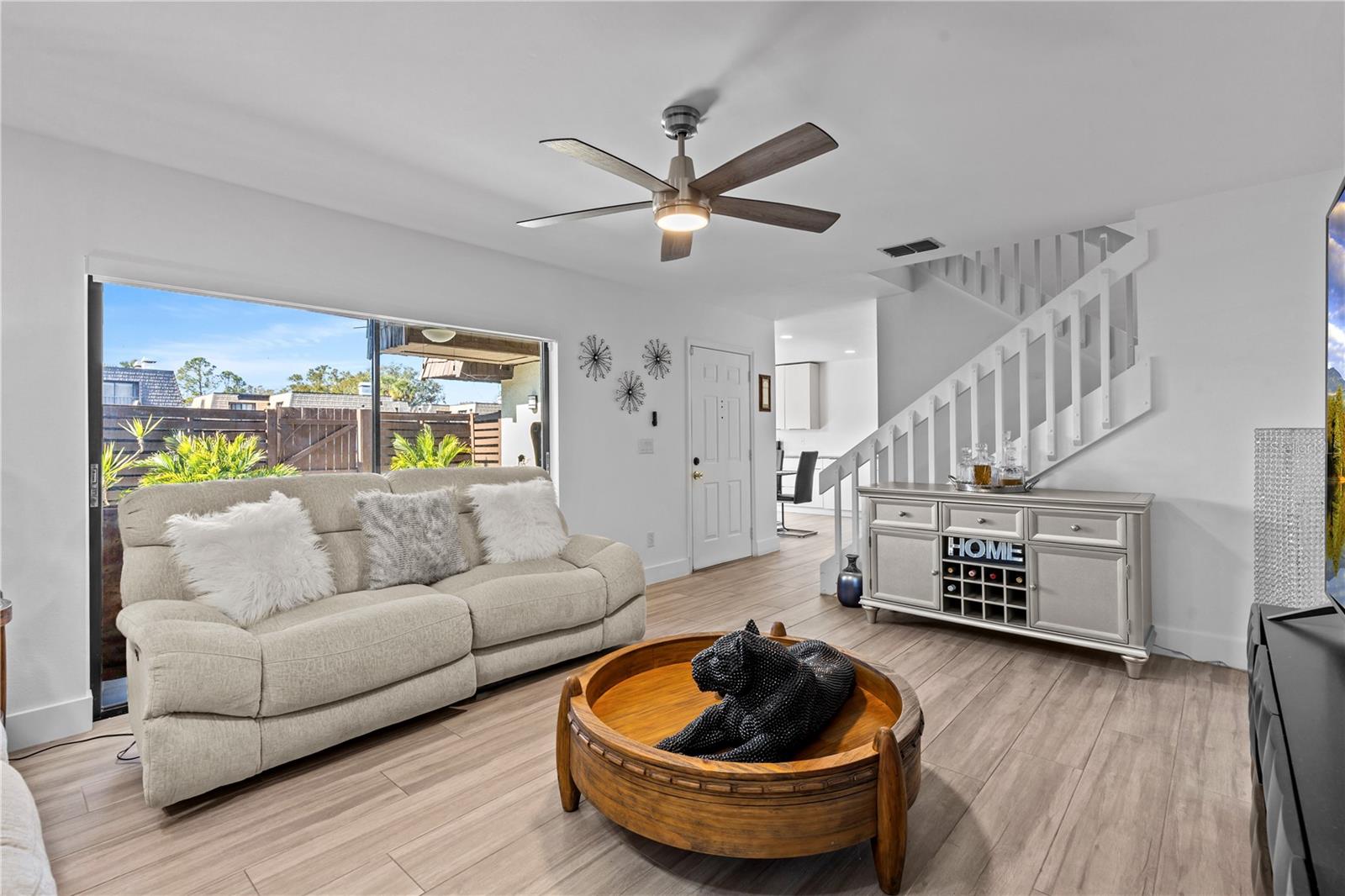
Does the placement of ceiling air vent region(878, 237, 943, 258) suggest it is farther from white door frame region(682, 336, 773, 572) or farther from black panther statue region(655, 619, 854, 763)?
black panther statue region(655, 619, 854, 763)

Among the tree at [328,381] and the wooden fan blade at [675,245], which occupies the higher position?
the wooden fan blade at [675,245]

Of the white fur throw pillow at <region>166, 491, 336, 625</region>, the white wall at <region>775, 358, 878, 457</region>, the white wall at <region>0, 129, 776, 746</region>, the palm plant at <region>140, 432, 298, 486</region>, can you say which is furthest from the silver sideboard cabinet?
the white wall at <region>775, 358, 878, 457</region>

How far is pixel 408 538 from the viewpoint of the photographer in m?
3.12

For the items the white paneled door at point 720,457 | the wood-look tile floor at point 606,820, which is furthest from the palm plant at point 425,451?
the white paneled door at point 720,457

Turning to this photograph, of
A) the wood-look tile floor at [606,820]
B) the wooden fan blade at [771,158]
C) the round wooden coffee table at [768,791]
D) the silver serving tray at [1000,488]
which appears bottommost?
the wood-look tile floor at [606,820]

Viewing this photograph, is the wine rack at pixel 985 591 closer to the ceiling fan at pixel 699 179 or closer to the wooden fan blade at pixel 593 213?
the ceiling fan at pixel 699 179

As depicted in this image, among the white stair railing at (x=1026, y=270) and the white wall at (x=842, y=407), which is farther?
the white wall at (x=842, y=407)

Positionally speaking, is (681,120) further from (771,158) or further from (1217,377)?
(1217,377)

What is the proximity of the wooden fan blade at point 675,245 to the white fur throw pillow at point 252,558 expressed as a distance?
6.50ft

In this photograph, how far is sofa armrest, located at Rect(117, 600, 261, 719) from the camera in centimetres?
197

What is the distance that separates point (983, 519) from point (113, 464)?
13.9ft

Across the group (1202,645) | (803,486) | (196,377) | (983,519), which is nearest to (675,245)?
(983,519)

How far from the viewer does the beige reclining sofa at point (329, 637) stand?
203 centimetres

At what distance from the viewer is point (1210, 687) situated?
2906 mm
